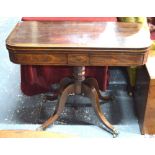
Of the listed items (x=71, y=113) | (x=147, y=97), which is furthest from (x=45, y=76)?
(x=147, y=97)

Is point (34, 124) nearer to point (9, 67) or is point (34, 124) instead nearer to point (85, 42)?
point (85, 42)

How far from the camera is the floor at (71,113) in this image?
1.57 meters

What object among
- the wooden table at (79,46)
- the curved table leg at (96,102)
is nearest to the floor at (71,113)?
the curved table leg at (96,102)

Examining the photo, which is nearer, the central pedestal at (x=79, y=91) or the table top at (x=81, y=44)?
the table top at (x=81, y=44)

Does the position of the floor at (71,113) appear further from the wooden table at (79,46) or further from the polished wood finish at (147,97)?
the wooden table at (79,46)

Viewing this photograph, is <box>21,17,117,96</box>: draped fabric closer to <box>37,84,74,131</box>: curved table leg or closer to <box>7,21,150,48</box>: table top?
<box>37,84,74,131</box>: curved table leg

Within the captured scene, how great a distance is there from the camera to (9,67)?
2338 millimetres

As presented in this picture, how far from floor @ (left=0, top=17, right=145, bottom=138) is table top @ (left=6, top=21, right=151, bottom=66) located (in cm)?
50

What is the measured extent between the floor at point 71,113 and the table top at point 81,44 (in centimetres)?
50

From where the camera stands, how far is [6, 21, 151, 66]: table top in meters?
1.18

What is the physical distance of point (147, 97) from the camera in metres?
1.40

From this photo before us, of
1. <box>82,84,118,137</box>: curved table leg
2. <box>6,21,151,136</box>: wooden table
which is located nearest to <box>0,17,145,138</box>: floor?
<box>82,84,118,137</box>: curved table leg

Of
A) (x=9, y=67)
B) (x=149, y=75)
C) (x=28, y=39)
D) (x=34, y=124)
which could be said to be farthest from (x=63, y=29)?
(x=9, y=67)

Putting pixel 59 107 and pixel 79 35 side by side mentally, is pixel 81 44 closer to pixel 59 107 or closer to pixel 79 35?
pixel 79 35
